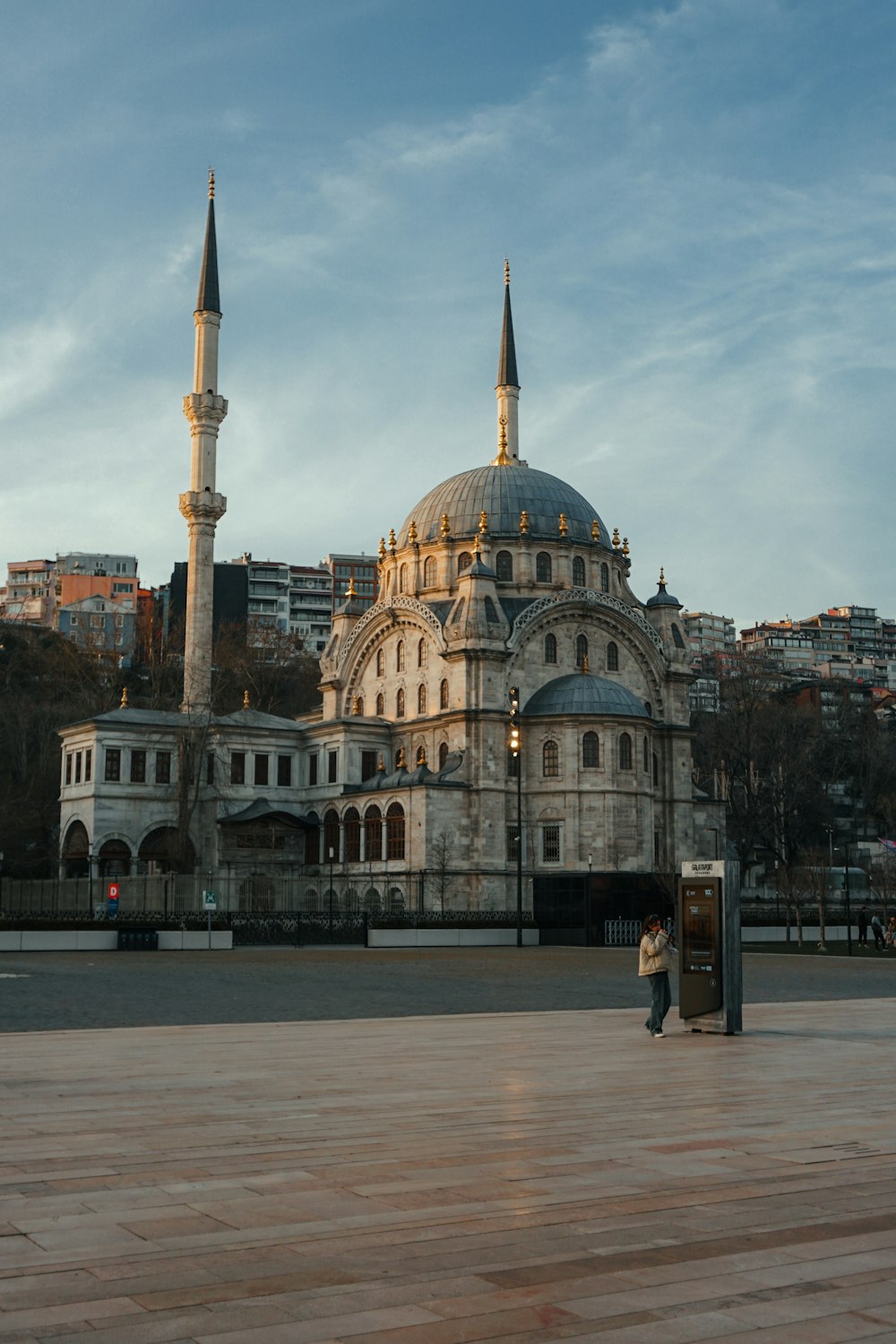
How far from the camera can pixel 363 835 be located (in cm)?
6406

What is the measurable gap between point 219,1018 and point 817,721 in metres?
74.2

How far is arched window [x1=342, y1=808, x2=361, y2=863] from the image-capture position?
64.7 m

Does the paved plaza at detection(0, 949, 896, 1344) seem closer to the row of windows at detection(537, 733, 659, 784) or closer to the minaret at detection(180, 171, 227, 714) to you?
the row of windows at detection(537, 733, 659, 784)

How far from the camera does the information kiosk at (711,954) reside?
1608 cm

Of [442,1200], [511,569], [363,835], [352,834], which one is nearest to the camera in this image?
[442,1200]

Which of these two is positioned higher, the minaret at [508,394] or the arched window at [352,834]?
the minaret at [508,394]

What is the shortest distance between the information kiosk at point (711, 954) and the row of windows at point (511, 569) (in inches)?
2101

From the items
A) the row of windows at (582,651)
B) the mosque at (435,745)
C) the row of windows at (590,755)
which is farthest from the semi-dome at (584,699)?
the row of windows at (582,651)

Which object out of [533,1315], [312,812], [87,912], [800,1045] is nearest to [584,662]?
[312,812]

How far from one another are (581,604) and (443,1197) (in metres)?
61.4

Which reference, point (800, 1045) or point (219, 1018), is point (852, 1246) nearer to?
point (800, 1045)

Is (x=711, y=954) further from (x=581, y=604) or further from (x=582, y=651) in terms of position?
(x=582, y=651)

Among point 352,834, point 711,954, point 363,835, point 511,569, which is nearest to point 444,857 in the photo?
point 363,835

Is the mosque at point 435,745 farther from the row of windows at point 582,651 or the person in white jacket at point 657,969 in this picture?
the person in white jacket at point 657,969
